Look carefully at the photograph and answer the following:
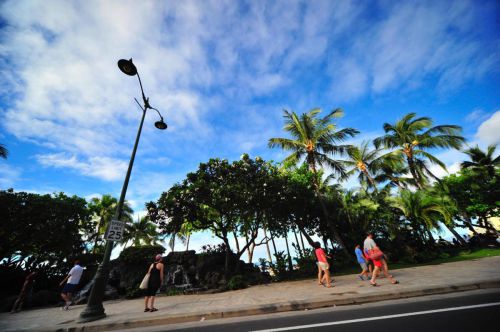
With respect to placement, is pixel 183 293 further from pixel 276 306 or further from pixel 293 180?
pixel 293 180

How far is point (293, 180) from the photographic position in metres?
16.6

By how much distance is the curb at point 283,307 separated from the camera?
5.41m

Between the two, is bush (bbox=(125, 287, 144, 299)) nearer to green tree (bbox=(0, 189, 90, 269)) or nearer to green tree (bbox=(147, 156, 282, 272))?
green tree (bbox=(147, 156, 282, 272))

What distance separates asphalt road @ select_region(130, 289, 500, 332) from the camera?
3.47 metres

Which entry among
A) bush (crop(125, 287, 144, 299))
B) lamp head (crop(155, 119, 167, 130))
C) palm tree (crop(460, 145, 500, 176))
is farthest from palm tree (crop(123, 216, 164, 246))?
palm tree (crop(460, 145, 500, 176))

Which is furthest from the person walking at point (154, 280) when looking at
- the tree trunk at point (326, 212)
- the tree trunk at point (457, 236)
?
the tree trunk at point (457, 236)

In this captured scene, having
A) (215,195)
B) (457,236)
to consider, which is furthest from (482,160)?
(215,195)

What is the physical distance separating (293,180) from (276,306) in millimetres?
11631

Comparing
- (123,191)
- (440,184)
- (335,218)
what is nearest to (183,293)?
(123,191)

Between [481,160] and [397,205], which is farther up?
[481,160]

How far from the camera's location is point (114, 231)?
6.94 metres

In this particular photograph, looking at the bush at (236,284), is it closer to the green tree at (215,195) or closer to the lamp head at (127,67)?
the green tree at (215,195)

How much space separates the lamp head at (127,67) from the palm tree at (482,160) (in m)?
34.2

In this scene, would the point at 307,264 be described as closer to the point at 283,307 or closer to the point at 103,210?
the point at 283,307
